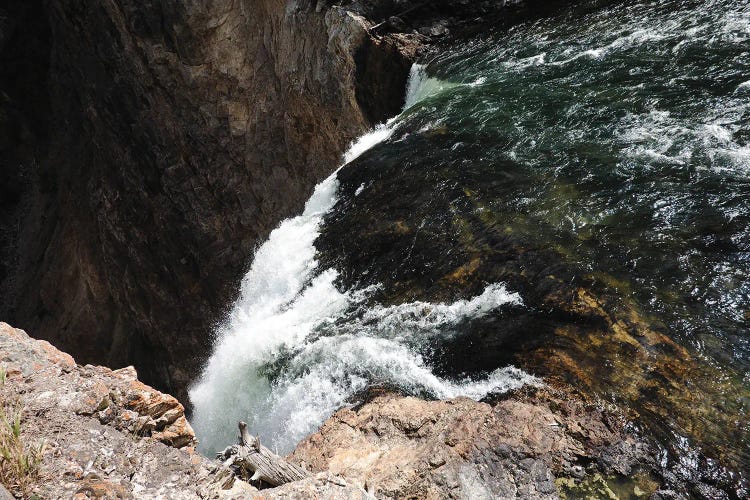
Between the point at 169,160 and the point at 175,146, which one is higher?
the point at 175,146

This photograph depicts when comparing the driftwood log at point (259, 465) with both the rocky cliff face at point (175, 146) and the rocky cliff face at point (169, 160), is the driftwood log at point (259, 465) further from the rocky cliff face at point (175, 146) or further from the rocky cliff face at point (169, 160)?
the rocky cliff face at point (169, 160)

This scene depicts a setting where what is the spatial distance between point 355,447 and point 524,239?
8.67 feet

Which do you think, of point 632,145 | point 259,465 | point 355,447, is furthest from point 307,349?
point 632,145

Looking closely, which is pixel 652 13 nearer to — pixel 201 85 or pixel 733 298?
pixel 733 298

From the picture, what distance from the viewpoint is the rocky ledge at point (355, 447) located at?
3254 millimetres

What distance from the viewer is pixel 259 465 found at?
369 cm

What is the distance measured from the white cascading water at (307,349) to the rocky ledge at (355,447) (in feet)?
1.52

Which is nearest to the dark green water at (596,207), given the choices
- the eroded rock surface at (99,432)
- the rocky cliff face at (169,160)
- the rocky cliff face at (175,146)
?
the eroded rock surface at (99,432)

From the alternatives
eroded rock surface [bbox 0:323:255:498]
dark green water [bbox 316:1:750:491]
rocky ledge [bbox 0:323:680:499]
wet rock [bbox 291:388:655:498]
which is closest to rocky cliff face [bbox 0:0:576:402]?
dark green water [bbox 316:1:750:491]

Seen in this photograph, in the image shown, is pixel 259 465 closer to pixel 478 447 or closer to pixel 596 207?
pixel 478 447

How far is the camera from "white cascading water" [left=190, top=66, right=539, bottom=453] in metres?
5.25

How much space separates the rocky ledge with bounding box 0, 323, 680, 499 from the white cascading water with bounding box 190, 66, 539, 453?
0.46 m

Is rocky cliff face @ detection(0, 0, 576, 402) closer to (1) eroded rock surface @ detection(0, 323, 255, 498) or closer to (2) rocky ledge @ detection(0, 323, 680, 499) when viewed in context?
(2) rocky ledge @ detection(0, 323, 680, 499)

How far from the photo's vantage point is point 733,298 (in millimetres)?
4617
